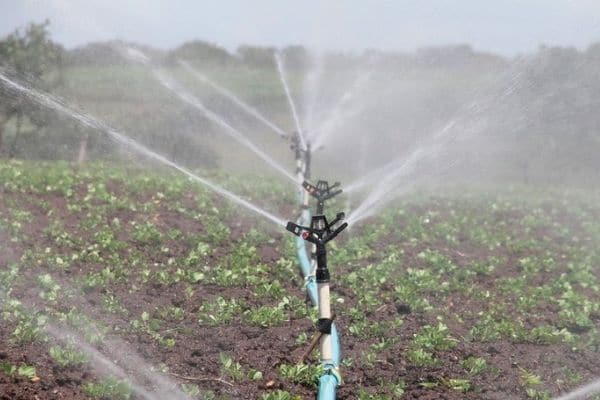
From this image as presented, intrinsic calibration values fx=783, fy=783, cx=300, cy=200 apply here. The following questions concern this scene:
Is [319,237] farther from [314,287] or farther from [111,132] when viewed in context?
[111,132]

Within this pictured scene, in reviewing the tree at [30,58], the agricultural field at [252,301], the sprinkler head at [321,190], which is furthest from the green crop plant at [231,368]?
the tree at [30,58]

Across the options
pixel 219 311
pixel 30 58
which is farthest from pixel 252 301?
pixel 30 58

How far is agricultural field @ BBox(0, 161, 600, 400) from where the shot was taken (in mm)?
6840

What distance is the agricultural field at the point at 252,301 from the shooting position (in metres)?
6.84

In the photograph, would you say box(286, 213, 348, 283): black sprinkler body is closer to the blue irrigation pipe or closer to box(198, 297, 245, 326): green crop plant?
the blue irrigation pipe

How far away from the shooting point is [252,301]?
8.85 m

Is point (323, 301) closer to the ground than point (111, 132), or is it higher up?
closer to the ground

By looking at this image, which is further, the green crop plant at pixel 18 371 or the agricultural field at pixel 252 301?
the agricultural field at pixel 252 301

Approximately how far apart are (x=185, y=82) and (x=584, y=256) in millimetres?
23375

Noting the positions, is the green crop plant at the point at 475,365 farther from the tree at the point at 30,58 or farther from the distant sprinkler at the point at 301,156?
the tree at the point at 30,58

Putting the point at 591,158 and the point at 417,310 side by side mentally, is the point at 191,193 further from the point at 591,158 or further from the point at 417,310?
the point at 591,158

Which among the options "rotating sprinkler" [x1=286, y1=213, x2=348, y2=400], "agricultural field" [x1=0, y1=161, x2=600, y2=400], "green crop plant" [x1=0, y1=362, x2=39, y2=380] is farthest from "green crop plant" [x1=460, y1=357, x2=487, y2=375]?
"green crop plant" [x1=0, y1=362, x2=39, y2=380]

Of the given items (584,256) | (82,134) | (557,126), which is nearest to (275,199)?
(584,256)

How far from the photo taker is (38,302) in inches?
310
